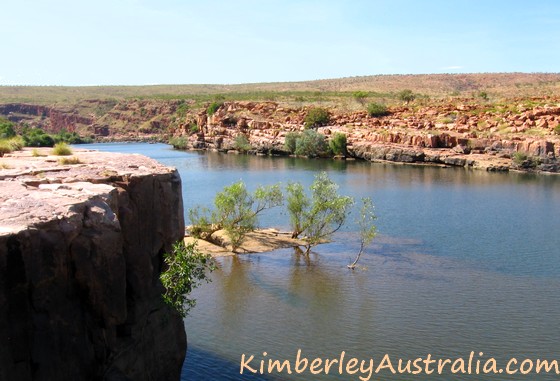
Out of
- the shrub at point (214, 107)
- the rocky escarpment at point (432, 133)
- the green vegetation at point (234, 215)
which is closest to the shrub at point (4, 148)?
the green vegetation at point (234, 215)

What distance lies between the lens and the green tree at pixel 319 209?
1016 inches

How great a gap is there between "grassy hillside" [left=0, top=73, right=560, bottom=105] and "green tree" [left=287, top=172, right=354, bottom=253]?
84.9 m

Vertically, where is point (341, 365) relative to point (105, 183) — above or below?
below

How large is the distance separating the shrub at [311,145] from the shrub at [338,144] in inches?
51.6

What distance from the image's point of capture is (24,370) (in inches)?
257

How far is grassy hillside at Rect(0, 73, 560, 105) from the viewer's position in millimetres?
126125

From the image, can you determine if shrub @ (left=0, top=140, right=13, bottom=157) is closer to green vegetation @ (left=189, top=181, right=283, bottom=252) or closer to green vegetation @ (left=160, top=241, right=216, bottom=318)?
green vegetation @ (left=160, top=241, right=216, bottom=318)

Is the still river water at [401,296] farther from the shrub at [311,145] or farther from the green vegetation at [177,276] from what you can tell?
the shrub at [311,145]

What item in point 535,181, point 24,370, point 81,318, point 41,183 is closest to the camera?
point 24,370

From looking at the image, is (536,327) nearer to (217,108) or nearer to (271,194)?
(271,194)

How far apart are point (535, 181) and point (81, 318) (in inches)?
1926

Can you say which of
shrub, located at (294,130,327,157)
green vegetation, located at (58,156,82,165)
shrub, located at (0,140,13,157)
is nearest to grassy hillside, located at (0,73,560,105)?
shrub, located at (294,130,327,157)

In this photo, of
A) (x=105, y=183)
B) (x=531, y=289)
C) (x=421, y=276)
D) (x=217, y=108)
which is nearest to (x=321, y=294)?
(x=421, y=276)

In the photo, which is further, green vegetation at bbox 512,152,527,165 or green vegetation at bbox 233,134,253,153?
green vegetation at bbox 233,134,253,153
